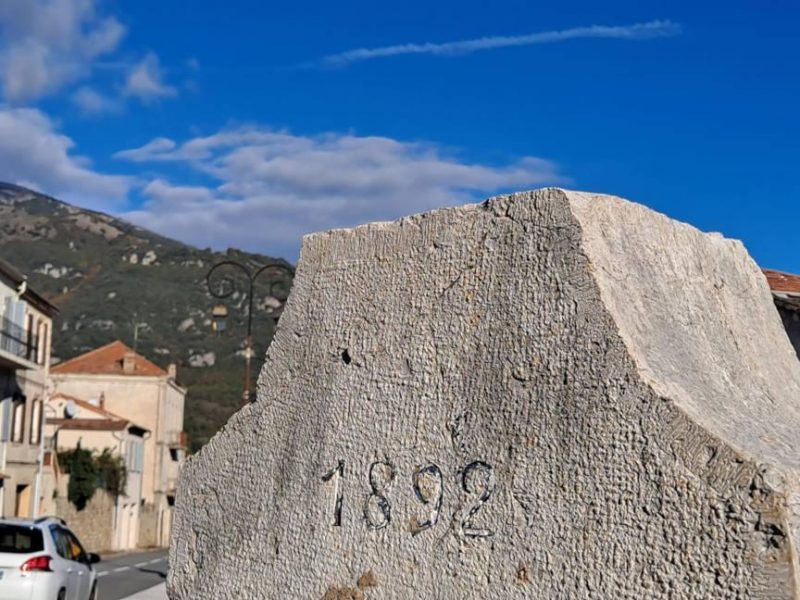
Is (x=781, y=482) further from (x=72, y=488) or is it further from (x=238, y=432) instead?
(x=72, y=488)

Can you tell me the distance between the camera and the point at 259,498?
4.20m

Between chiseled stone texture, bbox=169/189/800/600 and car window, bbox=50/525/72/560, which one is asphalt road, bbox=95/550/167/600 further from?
chiseled stone texture, bbox=169/189/800/600

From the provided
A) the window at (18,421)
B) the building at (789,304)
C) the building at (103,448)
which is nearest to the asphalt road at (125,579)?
the window at (18,421)

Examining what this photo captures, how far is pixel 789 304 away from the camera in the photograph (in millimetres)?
11984

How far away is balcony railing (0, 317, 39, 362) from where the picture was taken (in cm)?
3447

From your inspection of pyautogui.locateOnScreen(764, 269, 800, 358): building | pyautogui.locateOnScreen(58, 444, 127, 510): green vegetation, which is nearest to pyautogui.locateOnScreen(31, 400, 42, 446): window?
pyautogui.locateOnScreen(58, 444, 127, 510): green vegetation

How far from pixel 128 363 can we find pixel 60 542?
4491 centimetres

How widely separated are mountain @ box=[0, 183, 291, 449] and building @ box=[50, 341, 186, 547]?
39.3 ft

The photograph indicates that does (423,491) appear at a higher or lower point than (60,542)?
higher

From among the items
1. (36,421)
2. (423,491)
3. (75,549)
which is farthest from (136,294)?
(423,491)

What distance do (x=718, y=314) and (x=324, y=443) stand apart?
1.43 meters

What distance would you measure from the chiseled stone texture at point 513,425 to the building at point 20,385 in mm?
31259

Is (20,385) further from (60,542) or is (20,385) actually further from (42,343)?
(60,542)

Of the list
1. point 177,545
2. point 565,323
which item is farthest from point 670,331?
point 177,545
